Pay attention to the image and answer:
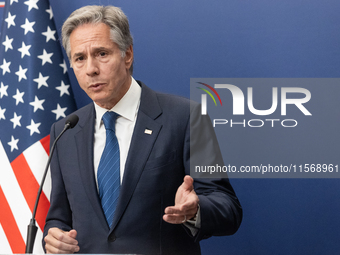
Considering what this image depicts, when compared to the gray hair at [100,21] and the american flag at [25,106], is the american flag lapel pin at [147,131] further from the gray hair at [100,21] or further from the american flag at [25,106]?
the american flag at [25,106]

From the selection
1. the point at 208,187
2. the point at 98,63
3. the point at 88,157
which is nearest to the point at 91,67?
the point at 98,63

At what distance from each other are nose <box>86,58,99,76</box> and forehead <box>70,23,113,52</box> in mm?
72

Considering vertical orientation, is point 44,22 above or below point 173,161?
above

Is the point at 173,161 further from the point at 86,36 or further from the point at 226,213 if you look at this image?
the point at 86,36

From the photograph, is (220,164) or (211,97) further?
(211,97)

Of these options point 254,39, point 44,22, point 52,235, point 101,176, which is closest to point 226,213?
point 101,176

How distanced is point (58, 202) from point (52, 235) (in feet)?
1.23

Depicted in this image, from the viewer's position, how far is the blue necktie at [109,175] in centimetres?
158

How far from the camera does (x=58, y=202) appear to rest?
1747 millimetres

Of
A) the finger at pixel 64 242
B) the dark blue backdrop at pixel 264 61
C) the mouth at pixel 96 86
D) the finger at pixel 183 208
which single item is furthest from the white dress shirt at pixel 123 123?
the dark blue backdrop at pixel 264 61

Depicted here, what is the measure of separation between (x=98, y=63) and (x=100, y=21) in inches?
7.8

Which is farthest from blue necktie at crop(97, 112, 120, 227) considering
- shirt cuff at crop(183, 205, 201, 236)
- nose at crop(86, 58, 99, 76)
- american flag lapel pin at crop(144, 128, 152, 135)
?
shirt cuff at crop(183, 205, 201, 236)

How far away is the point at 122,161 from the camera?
5.34 feet

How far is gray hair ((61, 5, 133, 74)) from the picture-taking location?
1.72 m
